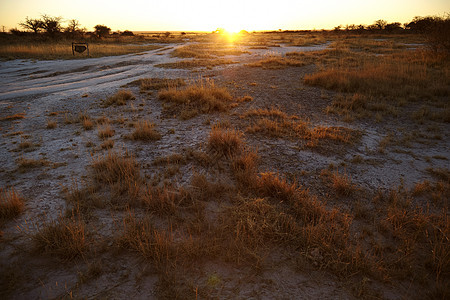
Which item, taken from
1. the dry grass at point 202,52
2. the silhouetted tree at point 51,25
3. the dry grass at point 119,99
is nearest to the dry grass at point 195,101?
the dry grass at point 119,99

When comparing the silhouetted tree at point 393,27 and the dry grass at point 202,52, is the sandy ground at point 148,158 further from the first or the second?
the silhouetted tree at point 393,27

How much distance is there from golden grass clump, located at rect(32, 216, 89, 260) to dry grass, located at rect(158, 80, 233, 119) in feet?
15.7

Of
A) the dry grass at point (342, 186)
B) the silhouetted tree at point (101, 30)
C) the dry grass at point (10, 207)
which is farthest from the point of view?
the silhouetted tree at point (101, 30)

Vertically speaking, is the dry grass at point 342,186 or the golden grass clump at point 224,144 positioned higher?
the golden grass clump at point 224,144

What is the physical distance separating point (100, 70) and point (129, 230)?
58.0 ft

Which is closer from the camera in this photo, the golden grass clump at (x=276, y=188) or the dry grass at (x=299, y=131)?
the golden grass clump at (x=276, y=188)

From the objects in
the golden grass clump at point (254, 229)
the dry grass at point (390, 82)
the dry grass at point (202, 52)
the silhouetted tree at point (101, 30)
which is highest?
the silhouetted tree at point (101, 30)

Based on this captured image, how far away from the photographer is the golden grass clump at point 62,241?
2572 mm

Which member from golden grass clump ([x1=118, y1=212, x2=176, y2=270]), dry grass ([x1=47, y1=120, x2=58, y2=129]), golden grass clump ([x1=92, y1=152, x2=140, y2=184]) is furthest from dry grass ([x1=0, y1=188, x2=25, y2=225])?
dry grass ([x1=47, y1=120, x2=58, y2=129])

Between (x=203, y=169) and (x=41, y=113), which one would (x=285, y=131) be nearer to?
(x=203, y=169)

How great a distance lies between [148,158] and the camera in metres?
4.78

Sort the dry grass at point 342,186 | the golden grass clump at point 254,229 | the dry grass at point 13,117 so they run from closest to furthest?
the golden grass clump at point 254,229 < the dry grass at point 342,186 < the dry grass at point 13,117

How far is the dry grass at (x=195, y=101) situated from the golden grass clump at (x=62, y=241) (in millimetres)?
4794

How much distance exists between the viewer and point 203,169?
14.3 feet
